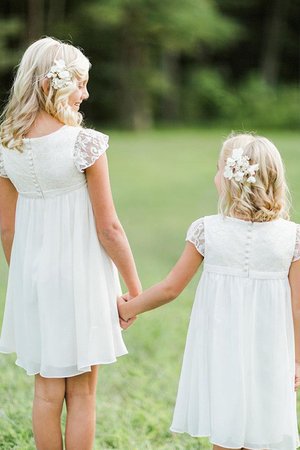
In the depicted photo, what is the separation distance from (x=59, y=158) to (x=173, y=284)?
0.56 metres

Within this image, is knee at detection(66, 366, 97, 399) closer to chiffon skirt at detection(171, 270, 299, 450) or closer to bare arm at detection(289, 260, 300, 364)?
chiffon skirt at detection(171, 270, 299, 450)

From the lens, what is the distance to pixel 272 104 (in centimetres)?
2483

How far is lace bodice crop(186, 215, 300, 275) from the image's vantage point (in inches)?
105

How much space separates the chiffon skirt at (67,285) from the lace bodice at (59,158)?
4cm

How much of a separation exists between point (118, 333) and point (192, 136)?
18317 mm

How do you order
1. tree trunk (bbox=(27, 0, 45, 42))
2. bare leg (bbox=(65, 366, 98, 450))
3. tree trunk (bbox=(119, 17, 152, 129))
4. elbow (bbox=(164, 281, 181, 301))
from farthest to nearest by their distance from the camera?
tree trunk (bbox=(27, 0, 45, 42)) < tree trunk (bbox=(119, 17, 152, 129)) < bare leg (bbox=(65, 366, 98, 450)) < elbow (bbox=(164, 281, 181, 301))

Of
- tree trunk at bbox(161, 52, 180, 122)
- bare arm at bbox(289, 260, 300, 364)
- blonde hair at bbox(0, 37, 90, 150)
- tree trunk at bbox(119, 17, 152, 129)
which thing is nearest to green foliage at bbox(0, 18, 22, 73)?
tree trunk at bbox(119, 17, 152, 129)

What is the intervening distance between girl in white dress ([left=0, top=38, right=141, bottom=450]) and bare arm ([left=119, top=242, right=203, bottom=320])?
4.3 inches

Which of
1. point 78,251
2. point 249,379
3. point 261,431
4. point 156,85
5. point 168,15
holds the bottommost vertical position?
point 261,431

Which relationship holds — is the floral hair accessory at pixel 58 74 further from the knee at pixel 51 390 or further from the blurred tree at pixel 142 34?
the blurred tree at pixel 142 34

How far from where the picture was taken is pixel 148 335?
17.9 ft

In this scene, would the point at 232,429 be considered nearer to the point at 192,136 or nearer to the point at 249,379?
the point at 249,379

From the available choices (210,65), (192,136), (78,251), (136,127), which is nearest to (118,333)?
(78,251)

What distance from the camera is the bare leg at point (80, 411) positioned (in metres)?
2.89
